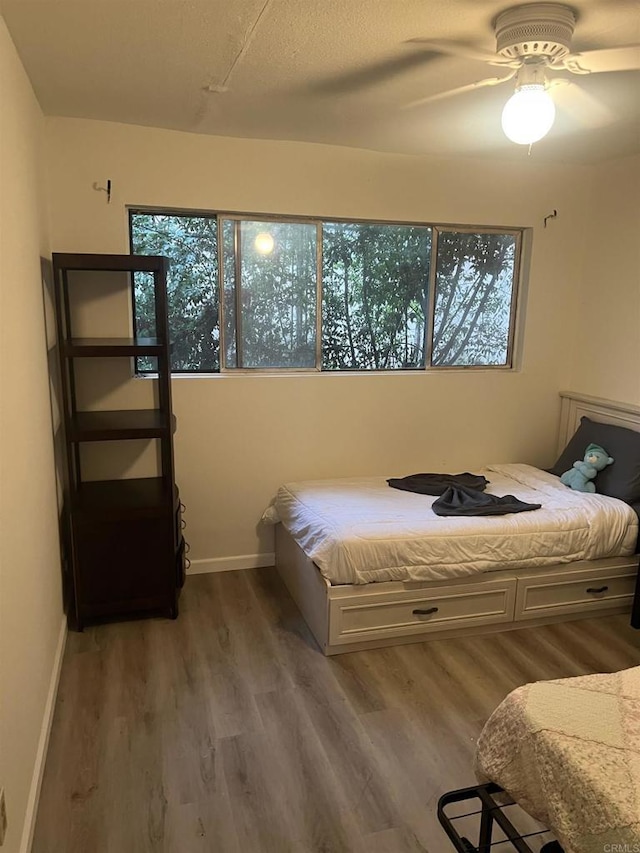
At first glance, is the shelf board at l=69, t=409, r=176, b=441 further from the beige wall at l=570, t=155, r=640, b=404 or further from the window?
the beige wall at l=570, t=155, r=640, b=404

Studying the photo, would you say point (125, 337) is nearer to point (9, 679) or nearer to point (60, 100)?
point (60, 100)

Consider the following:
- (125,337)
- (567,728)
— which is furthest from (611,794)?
(125,337)

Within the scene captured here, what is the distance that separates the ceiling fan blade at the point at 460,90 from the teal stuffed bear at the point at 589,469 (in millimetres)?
2055

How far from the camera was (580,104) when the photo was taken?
2.56m

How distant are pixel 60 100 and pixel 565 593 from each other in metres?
3.30

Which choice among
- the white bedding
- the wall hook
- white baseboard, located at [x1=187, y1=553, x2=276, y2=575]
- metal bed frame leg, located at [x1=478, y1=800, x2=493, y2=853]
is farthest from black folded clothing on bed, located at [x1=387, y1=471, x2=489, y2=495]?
the wall hook

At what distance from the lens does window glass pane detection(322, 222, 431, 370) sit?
3.60m

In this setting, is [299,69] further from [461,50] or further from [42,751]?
[42,751]

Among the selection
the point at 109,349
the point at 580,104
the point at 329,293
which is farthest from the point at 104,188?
the point at 580,104

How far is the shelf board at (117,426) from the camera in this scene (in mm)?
2779

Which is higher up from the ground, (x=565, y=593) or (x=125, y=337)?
(x=125, y=337)

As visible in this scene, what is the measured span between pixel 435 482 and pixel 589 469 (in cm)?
86

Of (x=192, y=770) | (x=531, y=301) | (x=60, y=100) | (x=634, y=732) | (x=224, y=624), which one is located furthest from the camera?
(x=531, y=301)

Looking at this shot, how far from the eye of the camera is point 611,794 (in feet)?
3.73
